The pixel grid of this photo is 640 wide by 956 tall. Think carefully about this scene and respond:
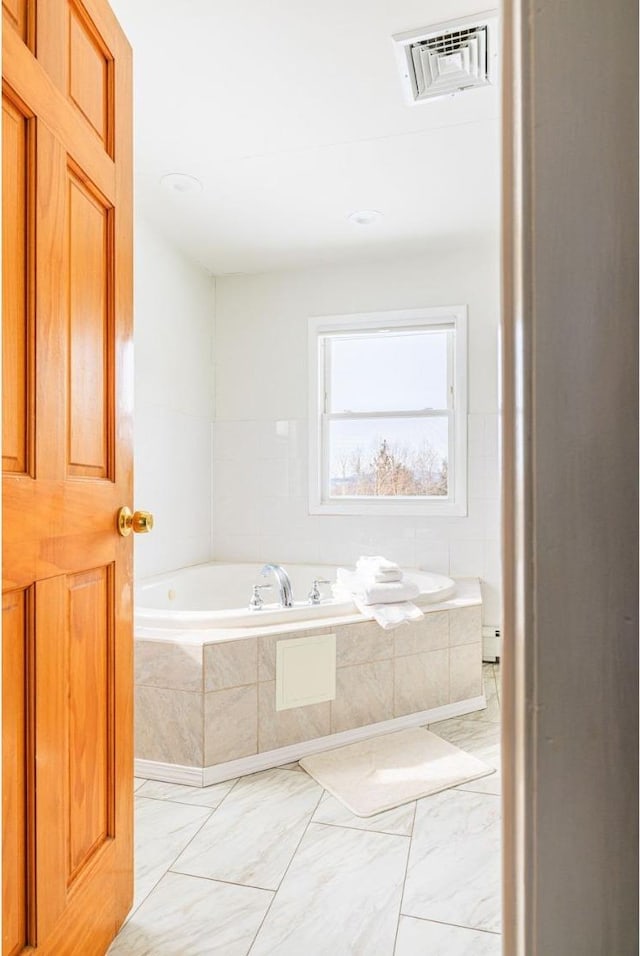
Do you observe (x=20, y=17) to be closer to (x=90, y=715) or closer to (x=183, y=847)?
(x=90, y=715)

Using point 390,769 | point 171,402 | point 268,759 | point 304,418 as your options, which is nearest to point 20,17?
point 268,759

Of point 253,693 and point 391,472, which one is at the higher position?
point 391,472

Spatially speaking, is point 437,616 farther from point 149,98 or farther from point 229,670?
point 149,98

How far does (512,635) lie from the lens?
18.5 inches

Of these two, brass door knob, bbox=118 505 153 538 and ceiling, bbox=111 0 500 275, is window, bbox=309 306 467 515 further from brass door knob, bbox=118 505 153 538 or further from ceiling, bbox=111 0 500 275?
brass door knob, bbox=118 505 153 538

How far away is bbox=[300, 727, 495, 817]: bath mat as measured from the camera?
195 cm

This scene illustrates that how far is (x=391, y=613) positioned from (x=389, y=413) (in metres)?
1.53

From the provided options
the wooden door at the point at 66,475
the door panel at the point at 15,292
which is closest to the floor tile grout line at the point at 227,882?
the wooden door at the point at 66,475

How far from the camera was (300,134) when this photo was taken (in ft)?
7.68

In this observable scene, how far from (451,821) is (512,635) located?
165 centimetres

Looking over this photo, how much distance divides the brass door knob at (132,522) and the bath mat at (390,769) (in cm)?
117

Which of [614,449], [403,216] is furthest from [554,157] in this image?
[403,216]

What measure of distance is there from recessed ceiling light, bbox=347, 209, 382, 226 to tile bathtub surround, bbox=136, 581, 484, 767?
1.99 meters

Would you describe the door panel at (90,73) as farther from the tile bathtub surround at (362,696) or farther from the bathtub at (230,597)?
the tile bathtub surround at (362,696)
